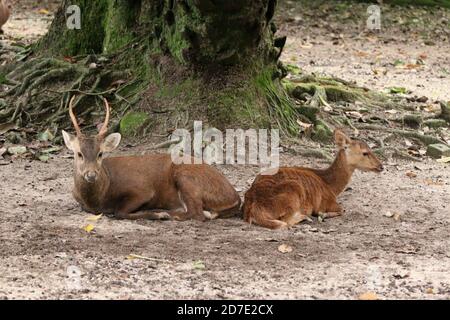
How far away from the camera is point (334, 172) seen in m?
8.46

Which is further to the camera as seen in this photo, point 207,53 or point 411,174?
point 207,53

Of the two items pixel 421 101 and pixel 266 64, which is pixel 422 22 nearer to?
pixel 421 101

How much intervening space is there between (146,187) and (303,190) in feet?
3.92

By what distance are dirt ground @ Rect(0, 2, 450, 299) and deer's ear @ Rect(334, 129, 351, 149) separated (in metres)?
0.44

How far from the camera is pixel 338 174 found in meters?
8.45

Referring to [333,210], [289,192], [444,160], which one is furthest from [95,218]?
[444,160]

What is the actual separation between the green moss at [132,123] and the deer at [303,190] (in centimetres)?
202

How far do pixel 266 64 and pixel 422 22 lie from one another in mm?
6947

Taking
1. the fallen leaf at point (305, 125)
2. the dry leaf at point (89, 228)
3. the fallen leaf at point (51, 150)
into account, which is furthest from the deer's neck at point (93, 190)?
the fallen leaf at point (305, 125)

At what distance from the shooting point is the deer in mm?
7684

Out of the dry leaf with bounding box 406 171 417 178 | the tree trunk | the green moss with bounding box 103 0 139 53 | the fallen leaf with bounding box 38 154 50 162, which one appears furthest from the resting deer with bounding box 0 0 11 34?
the dry leaf with bounding box 406 171 417 178

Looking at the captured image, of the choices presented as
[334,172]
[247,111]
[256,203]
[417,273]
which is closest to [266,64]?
[247,111]

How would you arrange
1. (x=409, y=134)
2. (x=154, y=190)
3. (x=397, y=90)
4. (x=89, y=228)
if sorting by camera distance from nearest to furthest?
(x=89, y=228) < (x=154, y=190) < (x=409, y=134) < (x=397, y=90)

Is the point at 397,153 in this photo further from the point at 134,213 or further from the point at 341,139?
the point at 134,213
